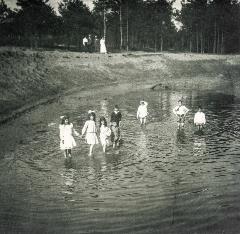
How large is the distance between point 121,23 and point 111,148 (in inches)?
2181

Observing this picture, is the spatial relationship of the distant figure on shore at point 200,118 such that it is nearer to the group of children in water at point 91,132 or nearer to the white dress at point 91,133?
the group of children in water at point 91,132

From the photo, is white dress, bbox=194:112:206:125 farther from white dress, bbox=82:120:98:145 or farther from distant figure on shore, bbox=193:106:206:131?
white dress, bbox=82:120:98:145

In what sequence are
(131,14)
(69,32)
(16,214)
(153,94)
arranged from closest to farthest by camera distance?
1. (16,214)
2. (153,94)
3. (69,32)
4. (131,14)

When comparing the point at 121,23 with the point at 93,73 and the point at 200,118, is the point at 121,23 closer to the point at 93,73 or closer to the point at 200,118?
the point at 93,73

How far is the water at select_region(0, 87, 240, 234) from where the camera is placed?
11312 millimetres

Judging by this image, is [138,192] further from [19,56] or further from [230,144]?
[19,56]

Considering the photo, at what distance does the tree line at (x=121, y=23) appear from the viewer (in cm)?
5956

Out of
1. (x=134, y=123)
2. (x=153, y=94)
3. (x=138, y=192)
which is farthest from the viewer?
(x=153, y=94)

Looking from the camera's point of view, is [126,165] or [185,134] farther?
[185,134]

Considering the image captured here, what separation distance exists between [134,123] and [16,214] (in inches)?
591

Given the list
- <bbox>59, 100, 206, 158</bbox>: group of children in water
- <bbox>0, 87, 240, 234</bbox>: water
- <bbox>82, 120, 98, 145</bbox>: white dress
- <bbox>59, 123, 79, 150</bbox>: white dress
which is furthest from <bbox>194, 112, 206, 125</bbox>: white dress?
<bbox>59, 123, 79, 150</bbox>: white dress

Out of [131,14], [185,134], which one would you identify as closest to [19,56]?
[185,134]

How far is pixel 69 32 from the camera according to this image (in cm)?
6794

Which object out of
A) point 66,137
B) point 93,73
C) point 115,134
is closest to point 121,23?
point 93,73
